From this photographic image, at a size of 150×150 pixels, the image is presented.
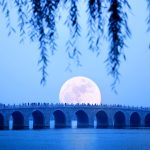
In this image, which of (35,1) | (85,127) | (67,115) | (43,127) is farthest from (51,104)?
(35,1)

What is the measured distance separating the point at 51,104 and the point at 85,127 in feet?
64.0

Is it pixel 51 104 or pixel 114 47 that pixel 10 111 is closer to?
pixel 51 104

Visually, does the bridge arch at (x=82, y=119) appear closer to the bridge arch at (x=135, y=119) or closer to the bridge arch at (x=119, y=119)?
the bridge arch at (x=119, y=119)

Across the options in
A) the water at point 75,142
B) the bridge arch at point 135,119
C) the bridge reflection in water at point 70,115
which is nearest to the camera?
the water at point 75,142

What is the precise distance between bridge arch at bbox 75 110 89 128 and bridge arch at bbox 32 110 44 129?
8693mm

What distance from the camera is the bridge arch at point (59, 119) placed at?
321 feet

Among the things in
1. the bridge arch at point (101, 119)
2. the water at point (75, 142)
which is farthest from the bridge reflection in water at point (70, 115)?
the water at point (75, 142)

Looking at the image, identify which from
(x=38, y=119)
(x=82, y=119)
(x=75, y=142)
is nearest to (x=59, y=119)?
(x=38, y=119)

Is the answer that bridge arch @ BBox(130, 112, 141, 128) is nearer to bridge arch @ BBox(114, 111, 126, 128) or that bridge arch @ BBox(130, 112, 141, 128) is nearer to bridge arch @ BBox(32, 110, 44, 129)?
bridge arch @ BBox(114, 111, 126, 128)

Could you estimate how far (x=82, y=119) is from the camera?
106750 mm

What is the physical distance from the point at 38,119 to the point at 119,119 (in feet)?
72.4

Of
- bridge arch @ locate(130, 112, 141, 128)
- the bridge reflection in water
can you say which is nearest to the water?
the bridge reflection in water

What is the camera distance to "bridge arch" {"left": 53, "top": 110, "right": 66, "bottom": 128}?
9779 cm

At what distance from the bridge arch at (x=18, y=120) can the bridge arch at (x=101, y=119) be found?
1929 centimetres
